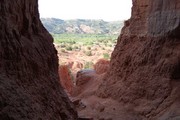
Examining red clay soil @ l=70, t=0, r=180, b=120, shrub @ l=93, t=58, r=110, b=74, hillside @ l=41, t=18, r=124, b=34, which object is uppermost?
red clay soil @ l=70, t=0, r=180, b=120

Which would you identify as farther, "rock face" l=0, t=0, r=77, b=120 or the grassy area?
the grassy area

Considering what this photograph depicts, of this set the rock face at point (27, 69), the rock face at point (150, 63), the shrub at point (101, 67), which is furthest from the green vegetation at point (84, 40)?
the rock face at point (27, 69)

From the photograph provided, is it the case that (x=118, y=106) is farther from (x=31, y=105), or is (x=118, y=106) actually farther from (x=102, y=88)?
(x=31, y=105)

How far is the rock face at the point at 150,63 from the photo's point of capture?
9.99m

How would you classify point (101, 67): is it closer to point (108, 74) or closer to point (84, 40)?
point (108, 74)

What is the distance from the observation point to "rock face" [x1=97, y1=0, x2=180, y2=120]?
32.8 feet

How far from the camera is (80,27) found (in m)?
105

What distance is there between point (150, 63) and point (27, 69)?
640 centimetres

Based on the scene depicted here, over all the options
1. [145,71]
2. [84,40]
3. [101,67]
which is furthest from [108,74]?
[84,40]

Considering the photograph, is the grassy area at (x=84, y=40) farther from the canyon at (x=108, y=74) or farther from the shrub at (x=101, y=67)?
the canyon at (x=108, y=74)

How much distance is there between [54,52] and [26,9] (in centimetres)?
144

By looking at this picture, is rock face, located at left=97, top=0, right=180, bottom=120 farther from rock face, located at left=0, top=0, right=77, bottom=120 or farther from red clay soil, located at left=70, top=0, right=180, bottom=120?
rock face, located at left=0, top=0, right=77, bottom=120

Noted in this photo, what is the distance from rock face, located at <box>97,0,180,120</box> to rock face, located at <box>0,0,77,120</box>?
3685 millimetres

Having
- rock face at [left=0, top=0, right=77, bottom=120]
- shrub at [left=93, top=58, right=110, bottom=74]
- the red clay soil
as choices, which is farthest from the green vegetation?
rock face at [left=0, top=0, right=77, bottom=120]
